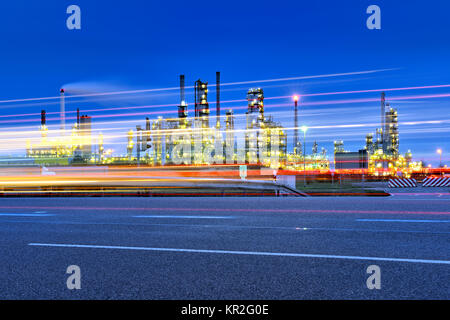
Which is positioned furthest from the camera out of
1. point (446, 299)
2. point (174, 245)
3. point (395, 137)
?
point (395, 137)

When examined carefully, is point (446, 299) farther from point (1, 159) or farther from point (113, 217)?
point (1, 159)

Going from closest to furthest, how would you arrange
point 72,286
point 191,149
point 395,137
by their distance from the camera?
point 72,286 < point 191,149 < point 395,137

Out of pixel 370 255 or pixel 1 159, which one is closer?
pixel 370 255

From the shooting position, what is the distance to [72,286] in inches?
164

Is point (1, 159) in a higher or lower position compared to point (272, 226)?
higher

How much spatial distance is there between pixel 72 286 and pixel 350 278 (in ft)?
11.1

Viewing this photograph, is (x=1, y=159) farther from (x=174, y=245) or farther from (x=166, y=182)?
(x=174, y=245)

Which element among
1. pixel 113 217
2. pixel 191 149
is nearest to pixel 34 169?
pixel 113 217

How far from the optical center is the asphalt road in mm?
3957

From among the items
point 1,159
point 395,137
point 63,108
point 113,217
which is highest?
point 63,108

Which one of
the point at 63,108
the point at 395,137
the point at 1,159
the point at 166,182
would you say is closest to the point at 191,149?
the point at 63,108

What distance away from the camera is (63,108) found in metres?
74.2

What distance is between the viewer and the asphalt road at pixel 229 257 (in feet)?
13.0

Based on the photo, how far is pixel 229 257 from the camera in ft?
17.9
